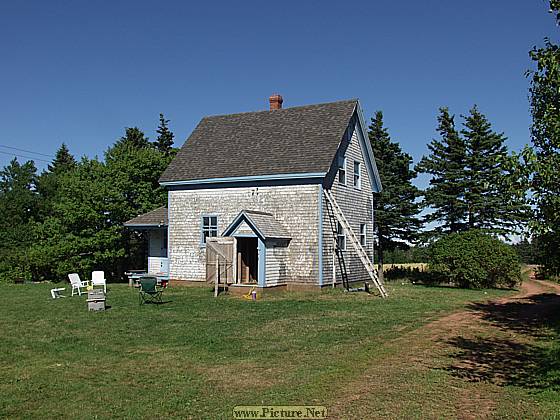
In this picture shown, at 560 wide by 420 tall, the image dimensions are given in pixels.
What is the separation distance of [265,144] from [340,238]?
5955 mm

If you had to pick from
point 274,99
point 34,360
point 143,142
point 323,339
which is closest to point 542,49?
point 323,339

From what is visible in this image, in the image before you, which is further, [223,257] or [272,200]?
[272,200]

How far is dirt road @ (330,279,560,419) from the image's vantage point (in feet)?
25.2

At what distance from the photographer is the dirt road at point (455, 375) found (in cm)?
767

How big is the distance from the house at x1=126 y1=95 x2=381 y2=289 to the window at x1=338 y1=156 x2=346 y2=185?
51mm

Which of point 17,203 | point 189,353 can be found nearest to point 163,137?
point 17,203

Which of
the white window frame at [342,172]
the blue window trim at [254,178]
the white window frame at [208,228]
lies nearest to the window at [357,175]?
the white window frame at [342,172]

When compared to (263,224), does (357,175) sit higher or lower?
higher

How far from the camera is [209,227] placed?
91.1ft

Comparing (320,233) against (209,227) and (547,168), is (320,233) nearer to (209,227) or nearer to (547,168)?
(209,227)

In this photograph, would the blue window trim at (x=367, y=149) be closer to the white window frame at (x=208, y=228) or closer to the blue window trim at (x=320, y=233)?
the blue window trim at (x=320, y=233)

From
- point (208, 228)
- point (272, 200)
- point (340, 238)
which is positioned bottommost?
point (340, 238)

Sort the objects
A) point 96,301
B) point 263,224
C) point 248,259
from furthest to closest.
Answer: point 248,259 < point 263,224 < point 96,301

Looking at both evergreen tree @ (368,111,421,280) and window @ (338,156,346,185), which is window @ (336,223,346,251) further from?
evergreen tree @ (368,111,421,280)
